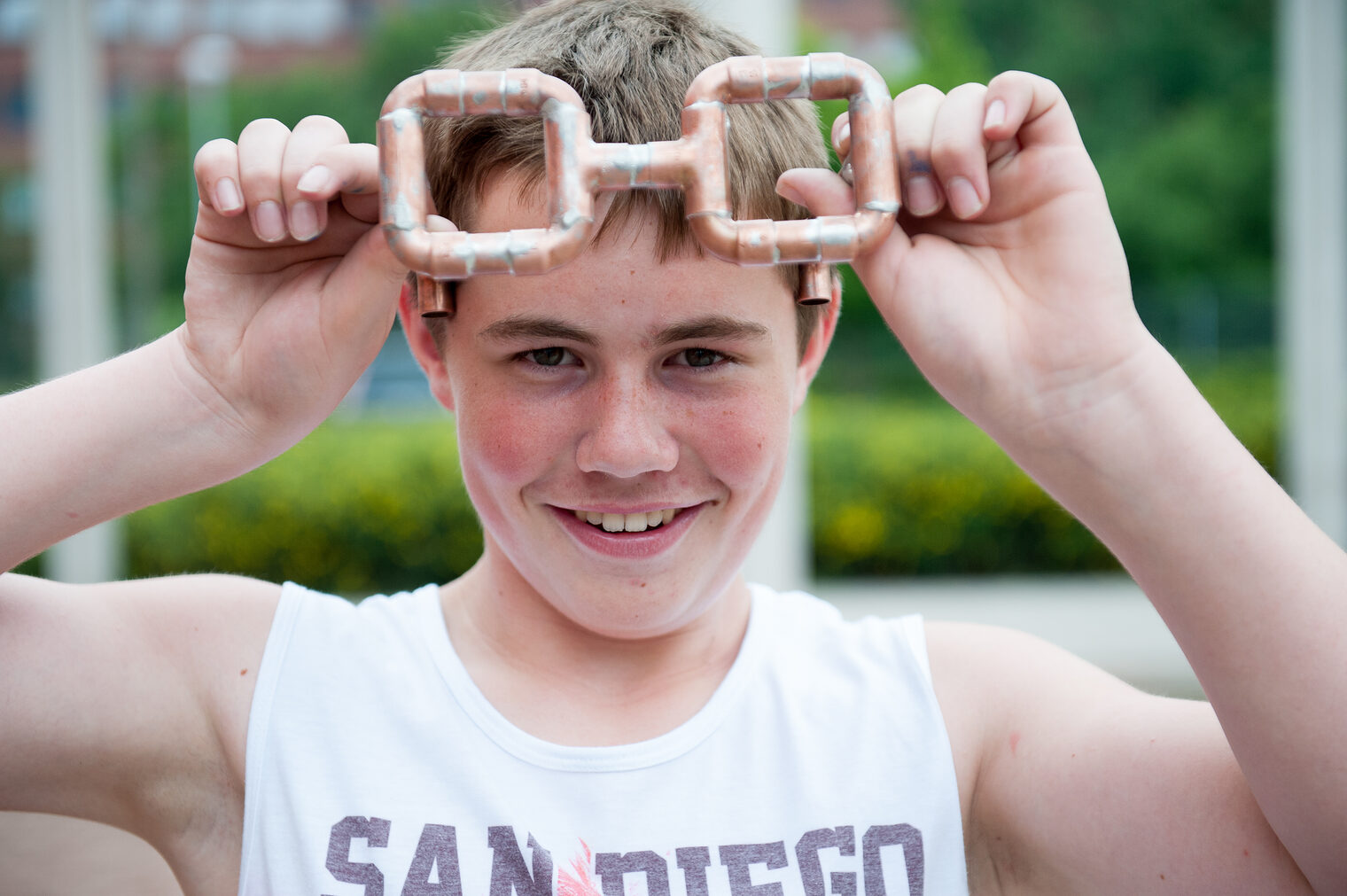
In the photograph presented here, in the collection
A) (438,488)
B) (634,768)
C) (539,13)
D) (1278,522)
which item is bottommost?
(438,488)

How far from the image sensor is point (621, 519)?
1614 mm

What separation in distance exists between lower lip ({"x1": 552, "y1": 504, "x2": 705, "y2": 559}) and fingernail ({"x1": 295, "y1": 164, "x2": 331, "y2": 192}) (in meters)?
0.52

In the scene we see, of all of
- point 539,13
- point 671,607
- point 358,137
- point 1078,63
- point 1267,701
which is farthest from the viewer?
point 1078,63

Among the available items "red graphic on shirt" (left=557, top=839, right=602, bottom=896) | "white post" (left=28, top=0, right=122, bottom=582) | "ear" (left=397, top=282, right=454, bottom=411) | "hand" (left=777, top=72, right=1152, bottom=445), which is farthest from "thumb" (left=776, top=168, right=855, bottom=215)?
"white post" (left=28, top=0, right=122, bottom=582)

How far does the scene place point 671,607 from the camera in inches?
64.6

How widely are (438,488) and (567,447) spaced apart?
21.1ft

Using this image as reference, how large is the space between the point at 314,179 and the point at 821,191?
54 centimetres

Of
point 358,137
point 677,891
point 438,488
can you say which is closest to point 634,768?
point 677,891

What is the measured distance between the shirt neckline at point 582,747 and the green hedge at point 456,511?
6001 millimetres

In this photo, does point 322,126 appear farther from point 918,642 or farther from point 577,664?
point 918,642

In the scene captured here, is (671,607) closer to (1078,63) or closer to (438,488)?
(438,488)

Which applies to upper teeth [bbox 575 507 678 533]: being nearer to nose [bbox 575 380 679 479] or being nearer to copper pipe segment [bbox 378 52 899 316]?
nose [bbox 575 380 679 479]

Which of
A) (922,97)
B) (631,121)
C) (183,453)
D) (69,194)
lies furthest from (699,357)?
(69,194)

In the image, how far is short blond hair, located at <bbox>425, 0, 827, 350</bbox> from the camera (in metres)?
1.55
